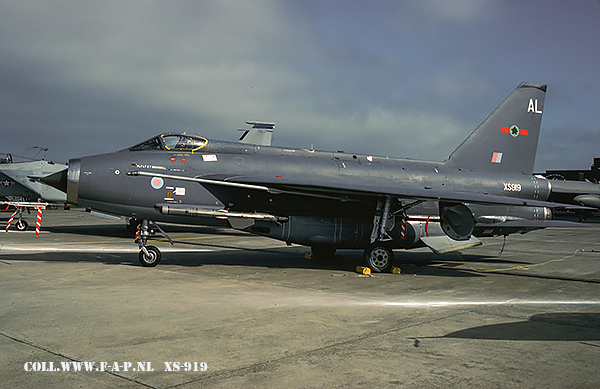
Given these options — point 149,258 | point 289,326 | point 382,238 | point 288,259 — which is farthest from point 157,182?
point 289,326

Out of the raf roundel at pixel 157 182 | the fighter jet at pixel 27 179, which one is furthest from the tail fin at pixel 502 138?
the fighter jet at pixel 27 179

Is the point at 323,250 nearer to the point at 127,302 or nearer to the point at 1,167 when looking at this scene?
the point at 127,302

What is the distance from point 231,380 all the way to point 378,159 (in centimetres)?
1026

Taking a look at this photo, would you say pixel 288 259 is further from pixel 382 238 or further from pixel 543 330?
pixel 543 330

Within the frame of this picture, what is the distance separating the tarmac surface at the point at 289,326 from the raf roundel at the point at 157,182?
2.01 metres

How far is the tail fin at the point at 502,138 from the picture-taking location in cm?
1429

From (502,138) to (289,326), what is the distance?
1118 centimetres

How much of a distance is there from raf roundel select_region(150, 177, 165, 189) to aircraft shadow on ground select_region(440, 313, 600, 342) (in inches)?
314

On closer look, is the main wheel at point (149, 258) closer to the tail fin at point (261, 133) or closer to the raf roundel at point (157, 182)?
the raf roundel at point (157, 182)

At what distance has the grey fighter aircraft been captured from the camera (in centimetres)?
1089

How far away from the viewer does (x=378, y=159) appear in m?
13.5

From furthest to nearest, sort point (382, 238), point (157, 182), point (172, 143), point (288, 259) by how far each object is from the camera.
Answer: point (288, 259) < point (172, 143) < point (382, 238) < point (157, 182)

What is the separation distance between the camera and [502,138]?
14297 millimetres

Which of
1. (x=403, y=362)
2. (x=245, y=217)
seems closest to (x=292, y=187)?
(x=245, y=217)
